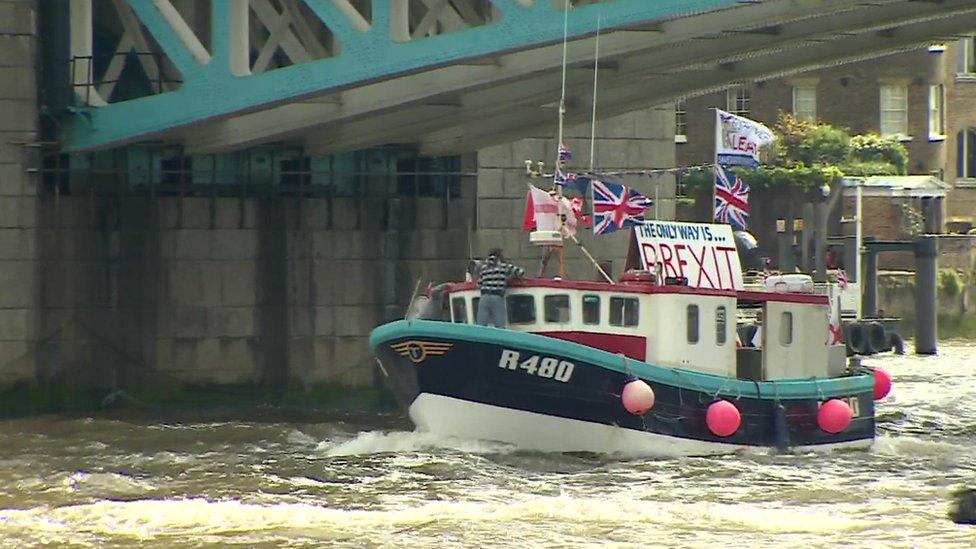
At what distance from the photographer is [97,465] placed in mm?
24203

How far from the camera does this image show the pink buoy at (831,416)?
25.9 metres

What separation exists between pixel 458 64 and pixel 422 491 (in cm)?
533

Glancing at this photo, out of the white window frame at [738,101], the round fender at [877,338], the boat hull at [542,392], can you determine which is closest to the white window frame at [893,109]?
the white window frame at [738,101]

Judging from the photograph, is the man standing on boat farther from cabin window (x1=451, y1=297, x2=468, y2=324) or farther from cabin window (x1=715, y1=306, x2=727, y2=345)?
cabin window (x1=715, y1=306, x2=727, y2=345)

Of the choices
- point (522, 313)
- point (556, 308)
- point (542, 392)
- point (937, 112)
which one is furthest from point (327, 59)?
point (937, 112)

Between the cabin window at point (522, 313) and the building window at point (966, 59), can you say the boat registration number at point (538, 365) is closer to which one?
the cabin window at point (522, 313)

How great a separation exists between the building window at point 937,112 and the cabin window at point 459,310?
3559 cm

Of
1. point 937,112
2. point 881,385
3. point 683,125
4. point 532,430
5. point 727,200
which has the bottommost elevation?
point 532,430

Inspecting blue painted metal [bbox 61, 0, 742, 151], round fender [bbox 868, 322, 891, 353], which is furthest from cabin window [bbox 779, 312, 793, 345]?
round fender [bbox 868, 322, 891, 353]

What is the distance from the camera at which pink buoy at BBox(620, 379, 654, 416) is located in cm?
2367

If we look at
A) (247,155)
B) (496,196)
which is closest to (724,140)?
(496,196)

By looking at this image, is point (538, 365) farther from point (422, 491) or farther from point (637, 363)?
point (422, 491)

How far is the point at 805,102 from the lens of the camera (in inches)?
2317

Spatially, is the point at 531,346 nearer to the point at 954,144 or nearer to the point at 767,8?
the point at 767,8
